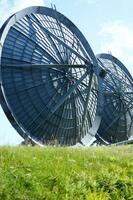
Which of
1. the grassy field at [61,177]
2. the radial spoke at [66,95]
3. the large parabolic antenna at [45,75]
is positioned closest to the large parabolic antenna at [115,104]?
the large parabolic antenna at [45,75]

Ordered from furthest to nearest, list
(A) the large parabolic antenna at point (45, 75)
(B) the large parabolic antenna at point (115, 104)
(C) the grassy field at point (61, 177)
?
(B) the large parabolic antenna at point (115, 104)
(A) the large parabolic antenna at point (45, 75)
(C) the grassy field at point (61, 177)

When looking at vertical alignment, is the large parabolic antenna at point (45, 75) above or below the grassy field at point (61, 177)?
above

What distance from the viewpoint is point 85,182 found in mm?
12109

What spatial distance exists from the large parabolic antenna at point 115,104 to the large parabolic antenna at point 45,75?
20569 millimetres

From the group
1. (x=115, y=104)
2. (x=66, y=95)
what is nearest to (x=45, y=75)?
(x=66, y=95)

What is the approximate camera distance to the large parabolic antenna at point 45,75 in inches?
1644

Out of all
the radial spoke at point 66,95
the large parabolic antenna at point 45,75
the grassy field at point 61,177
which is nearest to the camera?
→ the grassy field at point 61,177

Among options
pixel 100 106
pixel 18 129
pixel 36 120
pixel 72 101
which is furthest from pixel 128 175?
pixel 100 106

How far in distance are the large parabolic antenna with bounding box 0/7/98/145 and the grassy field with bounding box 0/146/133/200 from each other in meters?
25.0

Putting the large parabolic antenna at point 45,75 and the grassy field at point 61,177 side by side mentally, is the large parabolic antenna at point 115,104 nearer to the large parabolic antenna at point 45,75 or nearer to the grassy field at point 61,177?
the large parabolic antenna at point 45,75

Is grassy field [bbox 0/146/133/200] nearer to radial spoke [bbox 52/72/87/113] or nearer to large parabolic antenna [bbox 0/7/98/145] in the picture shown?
large parabolic antenna [bbox 0/7/98/145]

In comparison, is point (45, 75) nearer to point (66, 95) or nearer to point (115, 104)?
point (66, 95)

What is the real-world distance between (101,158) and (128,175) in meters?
2.19

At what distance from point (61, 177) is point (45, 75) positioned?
111ft
